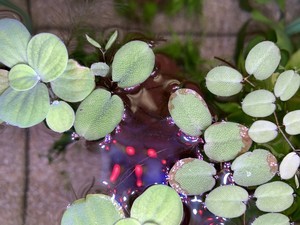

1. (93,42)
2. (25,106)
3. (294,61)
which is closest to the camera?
(25,106)

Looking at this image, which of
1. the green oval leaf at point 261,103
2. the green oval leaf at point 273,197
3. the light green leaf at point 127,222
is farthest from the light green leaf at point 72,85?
the green oval leaf at point 273,197

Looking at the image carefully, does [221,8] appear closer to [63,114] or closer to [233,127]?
[233,127]

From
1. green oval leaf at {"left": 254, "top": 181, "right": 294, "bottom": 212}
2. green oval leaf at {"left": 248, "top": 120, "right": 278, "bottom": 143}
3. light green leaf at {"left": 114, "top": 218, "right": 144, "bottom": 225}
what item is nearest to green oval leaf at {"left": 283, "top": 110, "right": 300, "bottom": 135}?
green oval leaf at {"left": 248, "top": 120, "right": 278, "bottom": 143}

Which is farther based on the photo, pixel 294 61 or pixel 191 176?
pixel 294 61

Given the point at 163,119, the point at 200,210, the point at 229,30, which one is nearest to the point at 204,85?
the point at 163,119

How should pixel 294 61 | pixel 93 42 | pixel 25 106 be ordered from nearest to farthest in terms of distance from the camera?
pixel 25 106 < pixel 93 42 < pixel 294 61

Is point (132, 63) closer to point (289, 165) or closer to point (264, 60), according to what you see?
point (264, 60)

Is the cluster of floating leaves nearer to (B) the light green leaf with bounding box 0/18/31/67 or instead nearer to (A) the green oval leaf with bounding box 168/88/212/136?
(B) the light green leaf with bounding box 0/18/31/67

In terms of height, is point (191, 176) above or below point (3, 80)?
below

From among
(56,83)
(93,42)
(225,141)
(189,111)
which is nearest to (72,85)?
(56,83)
